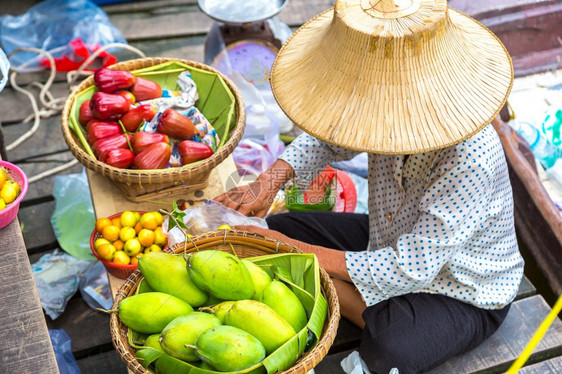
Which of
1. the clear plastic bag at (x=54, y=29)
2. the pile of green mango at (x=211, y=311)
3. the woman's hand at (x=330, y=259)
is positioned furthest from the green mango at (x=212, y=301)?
the clear plastic bag at (x=54, y=29)

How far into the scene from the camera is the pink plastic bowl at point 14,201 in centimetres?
150

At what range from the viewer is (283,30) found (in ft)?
8.76

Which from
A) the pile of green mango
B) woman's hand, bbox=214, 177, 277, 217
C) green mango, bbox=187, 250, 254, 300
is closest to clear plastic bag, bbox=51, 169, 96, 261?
woman's hand, bbox=214, 177, 277, 217

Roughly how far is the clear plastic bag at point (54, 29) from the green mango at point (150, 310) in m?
2.11

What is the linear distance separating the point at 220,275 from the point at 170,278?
0.13 meters

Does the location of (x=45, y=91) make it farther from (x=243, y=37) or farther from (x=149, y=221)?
(x=149, y=221)

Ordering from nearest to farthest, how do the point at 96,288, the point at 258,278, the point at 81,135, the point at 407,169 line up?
1. the point at 258,278
2. the point at 407,169
3. the point at 81,135
4. the point at 96,288

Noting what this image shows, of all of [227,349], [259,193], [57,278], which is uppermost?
[227,349]

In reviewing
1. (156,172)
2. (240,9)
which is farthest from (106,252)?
(240,9)

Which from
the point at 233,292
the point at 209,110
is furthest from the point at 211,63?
the point at 233,292

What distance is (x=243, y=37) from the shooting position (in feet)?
8.34

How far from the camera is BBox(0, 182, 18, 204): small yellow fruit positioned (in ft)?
5.07

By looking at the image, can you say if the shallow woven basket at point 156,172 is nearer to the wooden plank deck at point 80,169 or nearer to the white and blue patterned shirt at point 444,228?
the white and blue patterned shirt at point 444,228

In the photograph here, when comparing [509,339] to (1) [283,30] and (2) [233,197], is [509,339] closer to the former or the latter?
(2) [233,197]
